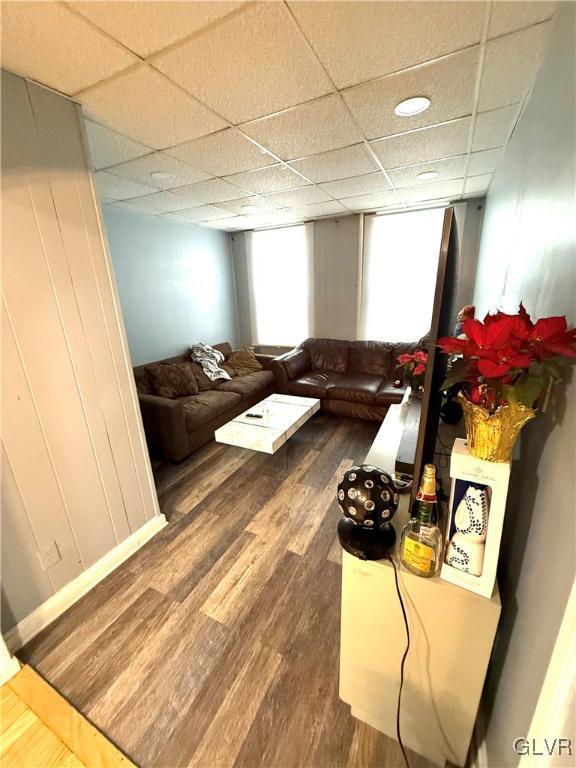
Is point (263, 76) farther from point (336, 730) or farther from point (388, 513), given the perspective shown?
point (336, 730)

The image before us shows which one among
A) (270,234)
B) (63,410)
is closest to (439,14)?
(63,410)

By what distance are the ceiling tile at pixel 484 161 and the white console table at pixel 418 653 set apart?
2478 millimetres

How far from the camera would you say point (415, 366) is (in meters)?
1.50

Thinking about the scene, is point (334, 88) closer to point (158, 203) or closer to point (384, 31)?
point (384, 31)

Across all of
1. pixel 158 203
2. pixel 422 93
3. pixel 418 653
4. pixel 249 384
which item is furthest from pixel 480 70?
pixel 249 384

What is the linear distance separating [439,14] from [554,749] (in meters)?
1.92

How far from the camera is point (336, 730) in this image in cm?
104

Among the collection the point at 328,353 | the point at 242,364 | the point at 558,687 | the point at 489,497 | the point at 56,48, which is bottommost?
the point at 242,364

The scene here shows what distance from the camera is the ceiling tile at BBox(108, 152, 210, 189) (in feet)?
6.52

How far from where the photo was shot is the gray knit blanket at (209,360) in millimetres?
3750

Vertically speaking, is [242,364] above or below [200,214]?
below

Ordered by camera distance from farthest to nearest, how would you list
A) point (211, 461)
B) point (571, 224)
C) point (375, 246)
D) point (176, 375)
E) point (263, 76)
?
point (375, 246) → point (176, 375) → point (211, 461) → point (263, 76) → point (571, 224)

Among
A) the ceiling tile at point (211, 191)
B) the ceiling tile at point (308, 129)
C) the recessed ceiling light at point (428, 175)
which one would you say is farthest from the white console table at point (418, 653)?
the ceiling tile at point (211, 191)

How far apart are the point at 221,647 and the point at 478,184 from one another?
3983 mm
